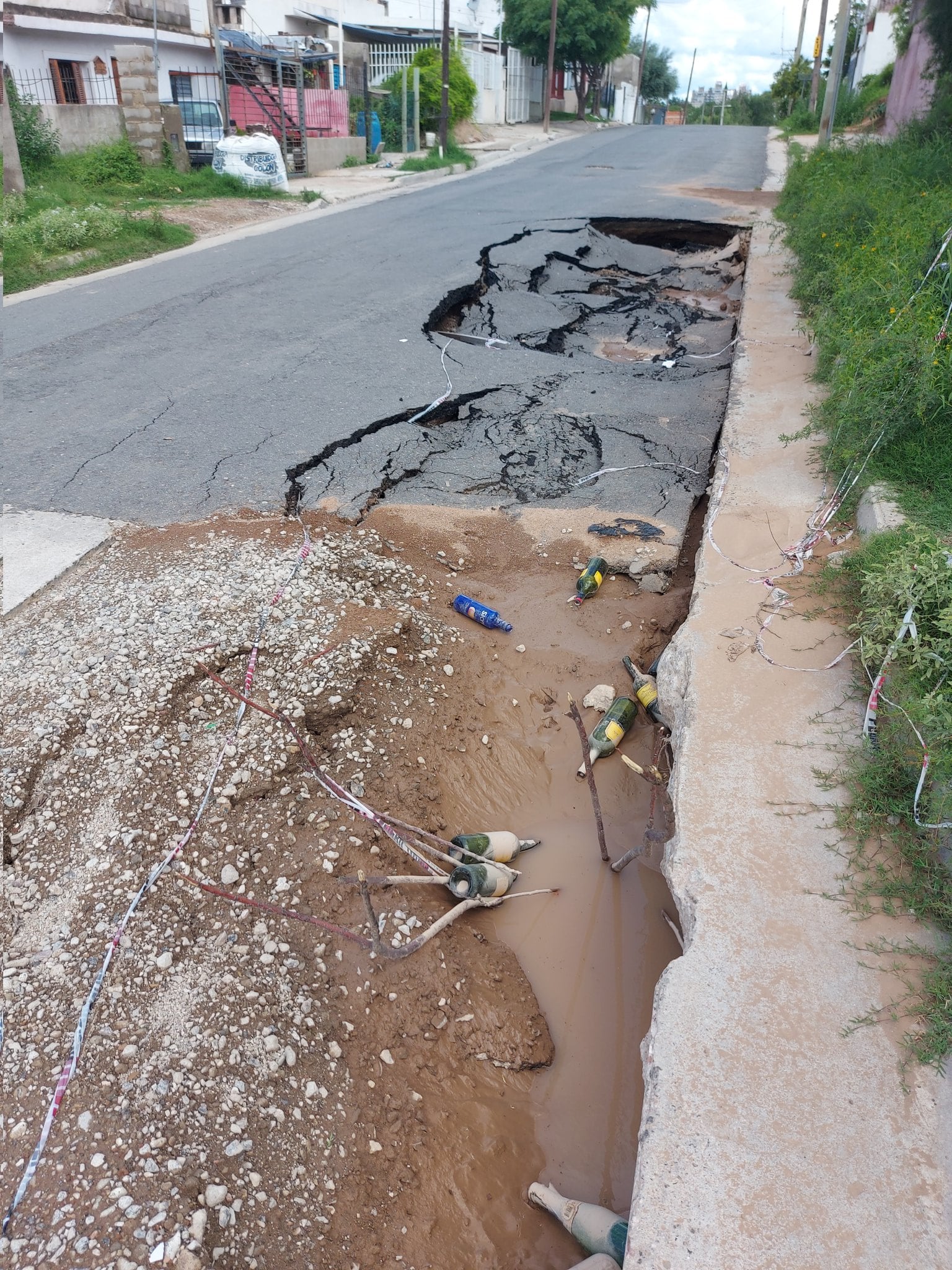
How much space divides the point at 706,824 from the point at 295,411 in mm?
4452

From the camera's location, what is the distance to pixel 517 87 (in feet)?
108

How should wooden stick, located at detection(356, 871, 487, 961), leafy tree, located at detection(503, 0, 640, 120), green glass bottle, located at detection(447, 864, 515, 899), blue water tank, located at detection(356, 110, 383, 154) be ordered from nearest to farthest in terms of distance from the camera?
wooden stick, located at detection(356, 871, 487, 961) → green glass bottle, located at detection(447, 864, 515, 899) → blue water tank, located at detection(356, 110, 383, 154) → leafy tree, located at detection(503, 0, 640, 120)

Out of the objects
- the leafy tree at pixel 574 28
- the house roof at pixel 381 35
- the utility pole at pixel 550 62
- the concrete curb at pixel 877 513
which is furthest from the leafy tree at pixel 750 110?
the concrete curb at pixel 877 513

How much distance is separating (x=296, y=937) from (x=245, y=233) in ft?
40.3

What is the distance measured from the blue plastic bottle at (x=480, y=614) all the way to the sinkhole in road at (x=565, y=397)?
39.9 inches

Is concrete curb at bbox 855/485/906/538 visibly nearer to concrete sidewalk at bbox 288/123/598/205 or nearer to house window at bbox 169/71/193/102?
concrete sidewalk at bbox 288/123/598/205

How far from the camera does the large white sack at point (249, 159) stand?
14875mm

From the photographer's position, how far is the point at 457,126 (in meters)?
25.3

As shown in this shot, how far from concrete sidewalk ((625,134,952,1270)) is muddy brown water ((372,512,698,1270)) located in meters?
0.54

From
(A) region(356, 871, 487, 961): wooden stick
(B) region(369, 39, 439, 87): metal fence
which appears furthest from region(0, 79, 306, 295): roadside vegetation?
(B) region(369, 39, 439, 87): metal fence

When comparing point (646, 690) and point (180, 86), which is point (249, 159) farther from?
point (646, 690)

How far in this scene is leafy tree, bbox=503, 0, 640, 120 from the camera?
31.1m

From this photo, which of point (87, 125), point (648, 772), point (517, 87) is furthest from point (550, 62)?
point (648, 772)

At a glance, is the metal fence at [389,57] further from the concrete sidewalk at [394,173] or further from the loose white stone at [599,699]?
the loose white stone at [599,699]
